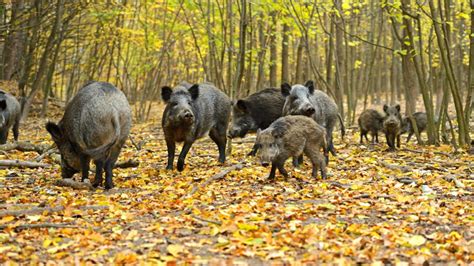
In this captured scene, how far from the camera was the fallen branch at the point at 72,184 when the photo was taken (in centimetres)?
797

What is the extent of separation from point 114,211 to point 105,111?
5.83ft

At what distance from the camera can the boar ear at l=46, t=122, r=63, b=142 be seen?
8082 mm

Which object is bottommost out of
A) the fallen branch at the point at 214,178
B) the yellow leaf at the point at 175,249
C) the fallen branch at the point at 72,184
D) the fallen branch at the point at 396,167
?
the yellow leaf at the point at 175,249

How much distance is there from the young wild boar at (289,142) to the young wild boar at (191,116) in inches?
58.3

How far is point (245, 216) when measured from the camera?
607 centimetres

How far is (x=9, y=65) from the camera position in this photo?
2064cm

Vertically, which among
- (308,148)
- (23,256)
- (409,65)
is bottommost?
(23,256)

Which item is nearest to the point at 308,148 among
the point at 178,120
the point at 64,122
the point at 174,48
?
the point at 178,120

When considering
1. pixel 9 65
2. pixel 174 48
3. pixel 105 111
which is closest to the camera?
pixel 105 111

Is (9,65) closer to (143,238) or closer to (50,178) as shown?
(50,178)

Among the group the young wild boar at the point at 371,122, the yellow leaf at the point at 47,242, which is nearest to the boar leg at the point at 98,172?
the yellow leaf at the point at 47,242

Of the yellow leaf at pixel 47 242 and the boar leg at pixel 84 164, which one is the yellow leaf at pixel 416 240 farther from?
the boar leg at pixel 84 164

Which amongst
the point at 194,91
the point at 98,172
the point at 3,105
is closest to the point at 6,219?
the point at 98,172

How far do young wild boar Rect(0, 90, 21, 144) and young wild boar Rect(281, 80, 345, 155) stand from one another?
6.26 meters
